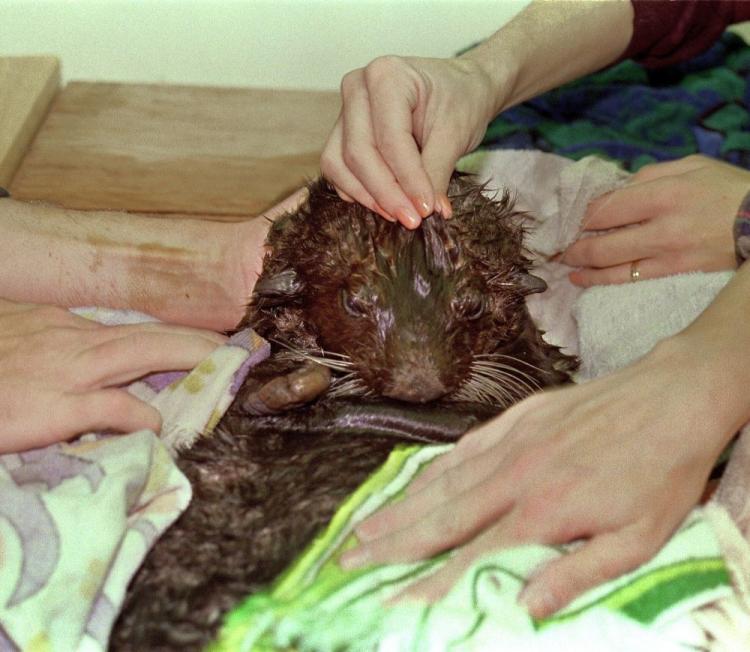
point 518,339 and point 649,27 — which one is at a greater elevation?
point 649,27

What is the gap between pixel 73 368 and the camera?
209 cm

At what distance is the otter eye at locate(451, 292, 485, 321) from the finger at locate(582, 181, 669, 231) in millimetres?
758

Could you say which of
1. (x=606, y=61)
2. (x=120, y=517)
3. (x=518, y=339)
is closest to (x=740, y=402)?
(x=518, y=339)

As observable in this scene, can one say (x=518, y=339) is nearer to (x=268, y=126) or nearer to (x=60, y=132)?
(x=268, y=126)

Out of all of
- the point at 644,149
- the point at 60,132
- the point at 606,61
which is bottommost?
the point at 60,132

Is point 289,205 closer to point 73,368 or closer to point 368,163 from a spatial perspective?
point 368,163

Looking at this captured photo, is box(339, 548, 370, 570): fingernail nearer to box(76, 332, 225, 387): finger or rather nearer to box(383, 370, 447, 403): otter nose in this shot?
box(383, 370, 447, 403): otter nose

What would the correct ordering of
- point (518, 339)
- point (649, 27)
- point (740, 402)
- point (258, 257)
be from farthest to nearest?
point (649, 27) < point (258, 257) < point (518, 339) < point (740, 402)

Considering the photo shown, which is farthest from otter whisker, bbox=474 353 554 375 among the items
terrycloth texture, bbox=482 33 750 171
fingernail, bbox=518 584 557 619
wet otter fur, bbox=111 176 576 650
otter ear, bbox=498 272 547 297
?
terrycloth texture, bbox=482 33 750 171

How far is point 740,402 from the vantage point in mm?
1888

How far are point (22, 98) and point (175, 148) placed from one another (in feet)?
2.03

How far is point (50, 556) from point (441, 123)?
4.64 feet

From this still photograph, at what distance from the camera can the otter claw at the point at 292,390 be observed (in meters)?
2.09

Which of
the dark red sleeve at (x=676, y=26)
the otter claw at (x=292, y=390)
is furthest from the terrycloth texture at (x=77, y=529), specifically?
the dark red sleeve at (x=676, y=26)
